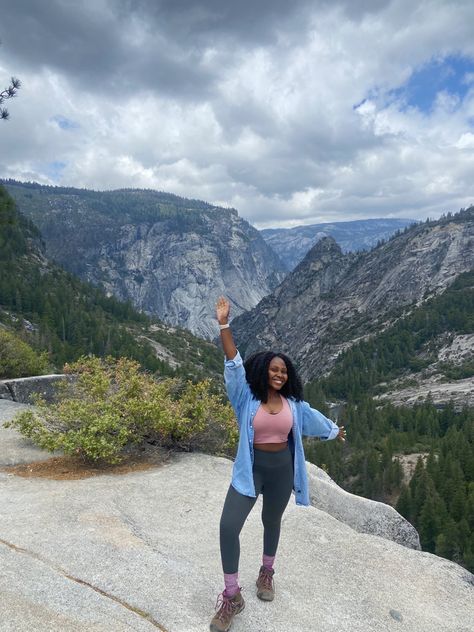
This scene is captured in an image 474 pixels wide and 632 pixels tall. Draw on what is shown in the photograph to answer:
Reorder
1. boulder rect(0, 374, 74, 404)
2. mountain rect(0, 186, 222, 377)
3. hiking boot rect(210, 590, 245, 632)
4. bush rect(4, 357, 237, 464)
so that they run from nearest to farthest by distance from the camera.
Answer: hiking boot rect(210, 590, 245, 632) < bush rect(4, 357, 237, 464) < boulder rect(0, 374, 74, 404) < mountain rect(0, 186, 222, 377)

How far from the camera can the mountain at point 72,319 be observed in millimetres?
96500

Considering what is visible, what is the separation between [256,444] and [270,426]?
271 mm

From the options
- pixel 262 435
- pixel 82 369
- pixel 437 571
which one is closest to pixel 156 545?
pixel 262 435

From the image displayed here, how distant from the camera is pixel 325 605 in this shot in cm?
609

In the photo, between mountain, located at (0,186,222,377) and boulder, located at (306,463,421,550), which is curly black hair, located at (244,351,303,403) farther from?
mountain, located at (0,186,222,377)

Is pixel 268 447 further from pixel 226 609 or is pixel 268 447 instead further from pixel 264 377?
pixel 226 609

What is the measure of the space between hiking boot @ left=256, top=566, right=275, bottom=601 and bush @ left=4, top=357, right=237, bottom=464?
5064 mm

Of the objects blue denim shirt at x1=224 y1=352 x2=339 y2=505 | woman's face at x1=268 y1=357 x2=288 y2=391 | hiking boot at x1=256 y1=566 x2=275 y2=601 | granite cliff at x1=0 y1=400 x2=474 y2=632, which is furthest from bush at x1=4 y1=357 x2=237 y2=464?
woman's face at x1=268 y1=357 x2=288 y2=391

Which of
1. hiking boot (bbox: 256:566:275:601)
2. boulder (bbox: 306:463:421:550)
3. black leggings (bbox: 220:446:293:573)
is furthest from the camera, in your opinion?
boulder (bbox: 306:463:421:550)

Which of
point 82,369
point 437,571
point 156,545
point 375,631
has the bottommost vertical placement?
point 437,571

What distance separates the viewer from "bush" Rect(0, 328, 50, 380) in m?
17.8

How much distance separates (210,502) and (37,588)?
3849 millimetres

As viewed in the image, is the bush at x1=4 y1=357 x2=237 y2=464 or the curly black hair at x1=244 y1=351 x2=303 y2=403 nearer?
the curly black hair at x1=244 y1=351 x2=303 y2=403

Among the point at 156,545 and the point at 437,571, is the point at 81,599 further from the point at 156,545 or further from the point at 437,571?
the point at 437,571
